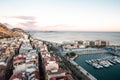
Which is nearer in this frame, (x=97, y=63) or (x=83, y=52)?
(x=97, y=63)

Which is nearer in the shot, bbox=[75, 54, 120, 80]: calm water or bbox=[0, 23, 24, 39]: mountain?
bbox=[75, 54, 120, 80]: calm water

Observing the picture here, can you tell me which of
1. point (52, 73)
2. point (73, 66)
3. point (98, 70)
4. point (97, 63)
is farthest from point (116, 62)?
point (52, 73)

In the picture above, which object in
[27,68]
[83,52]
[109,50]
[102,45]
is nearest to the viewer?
[27,68]

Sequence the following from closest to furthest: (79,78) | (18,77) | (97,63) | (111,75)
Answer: (18,77), (79,78), (111,75), (97,63)

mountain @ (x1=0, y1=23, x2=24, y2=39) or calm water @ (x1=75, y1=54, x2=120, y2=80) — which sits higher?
mountain @ (x1=0, y1=23, x2=24, y2=39)

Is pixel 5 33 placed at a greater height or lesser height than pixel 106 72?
greater

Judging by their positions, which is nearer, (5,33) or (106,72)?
(106,72)

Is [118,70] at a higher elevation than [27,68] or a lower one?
lower

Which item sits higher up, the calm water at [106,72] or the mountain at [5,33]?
the mountain at [5,33]

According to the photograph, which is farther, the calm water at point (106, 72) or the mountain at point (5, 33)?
the mountain at point (5, 33)

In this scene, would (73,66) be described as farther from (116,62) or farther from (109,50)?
(109,50)
